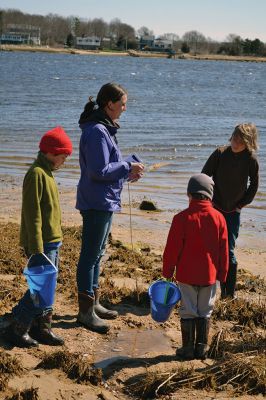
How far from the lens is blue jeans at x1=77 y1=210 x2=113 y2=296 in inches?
198

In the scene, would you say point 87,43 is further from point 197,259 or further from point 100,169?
point 197,259

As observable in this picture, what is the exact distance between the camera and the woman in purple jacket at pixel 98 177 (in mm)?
4871

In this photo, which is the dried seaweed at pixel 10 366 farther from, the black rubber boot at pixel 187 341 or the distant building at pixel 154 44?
the distant building at pixel 154 44

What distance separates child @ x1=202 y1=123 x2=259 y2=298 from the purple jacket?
126 cm

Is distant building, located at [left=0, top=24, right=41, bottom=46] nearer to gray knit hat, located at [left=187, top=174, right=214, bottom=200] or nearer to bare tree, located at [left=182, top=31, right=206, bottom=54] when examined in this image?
bare tree, located at [left=182, top=31, right=206, bottom=54]

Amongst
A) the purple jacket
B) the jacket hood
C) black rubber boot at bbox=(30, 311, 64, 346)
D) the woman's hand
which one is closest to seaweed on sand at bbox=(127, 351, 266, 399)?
black rubber boot at bbox=(30, 311, 64, 346)

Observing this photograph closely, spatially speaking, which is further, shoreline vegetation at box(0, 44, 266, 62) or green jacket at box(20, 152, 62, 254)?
shoreline vegetation at box(0, 44, 266, 62)

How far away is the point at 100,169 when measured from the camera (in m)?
4.85

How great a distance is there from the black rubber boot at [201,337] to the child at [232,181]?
4.20 ft

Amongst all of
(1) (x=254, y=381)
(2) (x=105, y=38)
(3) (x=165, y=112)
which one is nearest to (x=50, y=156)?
(1) (x=254, y=381)

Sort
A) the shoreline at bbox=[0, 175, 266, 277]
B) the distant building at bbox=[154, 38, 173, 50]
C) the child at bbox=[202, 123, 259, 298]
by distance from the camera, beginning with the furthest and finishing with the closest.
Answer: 1. the distant building at bbox=[154, 38, 173, 50]
2. the shoreline at bbox=[0, 175, 266, 277]
3. the child at bbox=[202, 123, 259, 298]

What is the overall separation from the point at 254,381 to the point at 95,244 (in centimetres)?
154

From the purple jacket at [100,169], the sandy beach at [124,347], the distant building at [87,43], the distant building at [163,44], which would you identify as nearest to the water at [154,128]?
the sandy beach at [124,347]

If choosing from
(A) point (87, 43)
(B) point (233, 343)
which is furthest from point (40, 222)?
Answer: (A) point (87, 43)
